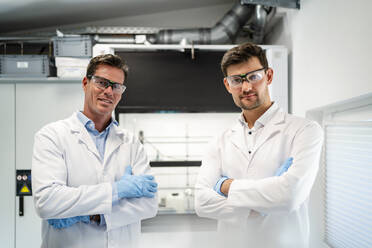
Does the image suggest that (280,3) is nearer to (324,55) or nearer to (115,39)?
(324,55)

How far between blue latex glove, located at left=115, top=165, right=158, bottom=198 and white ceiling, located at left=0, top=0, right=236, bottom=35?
2205 millimetres

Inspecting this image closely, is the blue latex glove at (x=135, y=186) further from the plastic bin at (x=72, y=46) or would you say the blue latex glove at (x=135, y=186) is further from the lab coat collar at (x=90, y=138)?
the plastic bin at (x=72, y=46)

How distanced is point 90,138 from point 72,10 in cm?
218

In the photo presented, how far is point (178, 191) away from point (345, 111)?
Answer: 1.91 metres

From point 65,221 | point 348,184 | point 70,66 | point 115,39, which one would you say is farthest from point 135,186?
point 115,39

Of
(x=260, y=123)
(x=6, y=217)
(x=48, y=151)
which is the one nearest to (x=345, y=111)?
(x=260, y=123)

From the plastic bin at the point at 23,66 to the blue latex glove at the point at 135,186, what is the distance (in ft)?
6.12

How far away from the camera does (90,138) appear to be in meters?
1.57

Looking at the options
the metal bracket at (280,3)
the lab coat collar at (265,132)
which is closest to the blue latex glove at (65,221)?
the lab coat collar at (265,132)

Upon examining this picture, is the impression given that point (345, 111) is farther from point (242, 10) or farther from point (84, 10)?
point (84, 10)

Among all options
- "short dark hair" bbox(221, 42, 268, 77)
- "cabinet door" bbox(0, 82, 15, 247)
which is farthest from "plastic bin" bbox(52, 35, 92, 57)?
"short dark hair" bbox(221, 42, 268, 77)

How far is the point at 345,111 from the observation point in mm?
2037

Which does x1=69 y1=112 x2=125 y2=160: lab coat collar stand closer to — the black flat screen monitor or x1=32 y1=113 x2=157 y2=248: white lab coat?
x1=32 y1=113 x2=157 y2=248: white lab coat

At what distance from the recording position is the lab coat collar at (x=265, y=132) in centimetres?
146
